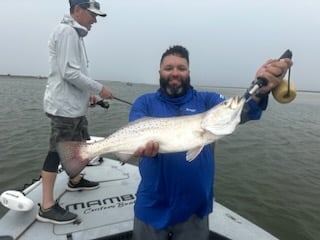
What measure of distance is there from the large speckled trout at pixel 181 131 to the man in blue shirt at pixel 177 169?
14 centimetres

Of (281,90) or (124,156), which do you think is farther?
(124,156)

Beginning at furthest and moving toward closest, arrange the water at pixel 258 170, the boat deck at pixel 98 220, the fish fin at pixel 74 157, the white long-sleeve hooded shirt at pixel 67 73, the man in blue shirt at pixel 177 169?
the water at pixel 258 170 < the white long-sleeve hooded shirt at pixel 67 73 < the boat deck at pixel 98 220 < the fish fin at pixel 74 157 < the man in blue shirt at pixel 177 169

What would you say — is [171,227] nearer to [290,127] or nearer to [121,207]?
[121,207]

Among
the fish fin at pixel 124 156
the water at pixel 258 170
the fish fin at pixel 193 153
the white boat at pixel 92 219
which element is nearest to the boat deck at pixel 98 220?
the white boat at pixel 92 219

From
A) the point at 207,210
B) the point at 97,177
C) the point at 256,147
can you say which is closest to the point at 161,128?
the point at 207,210

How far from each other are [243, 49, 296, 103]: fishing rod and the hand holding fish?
1.5 inches

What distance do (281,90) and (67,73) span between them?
3.00m

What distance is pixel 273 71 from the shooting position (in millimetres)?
3199

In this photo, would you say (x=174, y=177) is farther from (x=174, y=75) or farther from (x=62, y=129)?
(x=62, y=129)

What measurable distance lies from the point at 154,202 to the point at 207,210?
60 centimetres

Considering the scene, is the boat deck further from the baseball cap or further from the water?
the baseball cap

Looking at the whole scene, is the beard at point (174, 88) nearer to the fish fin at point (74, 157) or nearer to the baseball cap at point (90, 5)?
the fish fin at point (74, 157)

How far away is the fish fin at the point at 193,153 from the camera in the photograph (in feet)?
10.1

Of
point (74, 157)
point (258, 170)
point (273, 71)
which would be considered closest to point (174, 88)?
point (273, 71)
